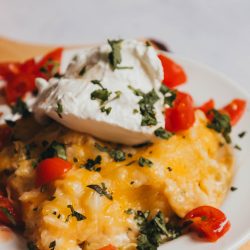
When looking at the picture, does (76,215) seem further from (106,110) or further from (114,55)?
(114,55)

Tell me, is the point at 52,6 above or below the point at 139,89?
below

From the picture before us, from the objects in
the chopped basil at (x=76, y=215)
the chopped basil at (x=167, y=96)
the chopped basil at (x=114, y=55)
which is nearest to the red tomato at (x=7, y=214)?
the chopped basil at (x=76, y=215)

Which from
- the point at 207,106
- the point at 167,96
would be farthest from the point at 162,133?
the point at 207,106

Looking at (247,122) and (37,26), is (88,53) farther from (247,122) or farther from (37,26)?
(37,26)

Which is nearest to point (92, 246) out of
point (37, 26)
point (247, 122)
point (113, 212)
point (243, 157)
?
point (113, 212)

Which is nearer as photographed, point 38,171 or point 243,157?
point 38,171

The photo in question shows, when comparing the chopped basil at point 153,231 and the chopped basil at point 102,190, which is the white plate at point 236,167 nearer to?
the chopped basil at point 153,231

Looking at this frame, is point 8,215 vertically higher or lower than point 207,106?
lower
